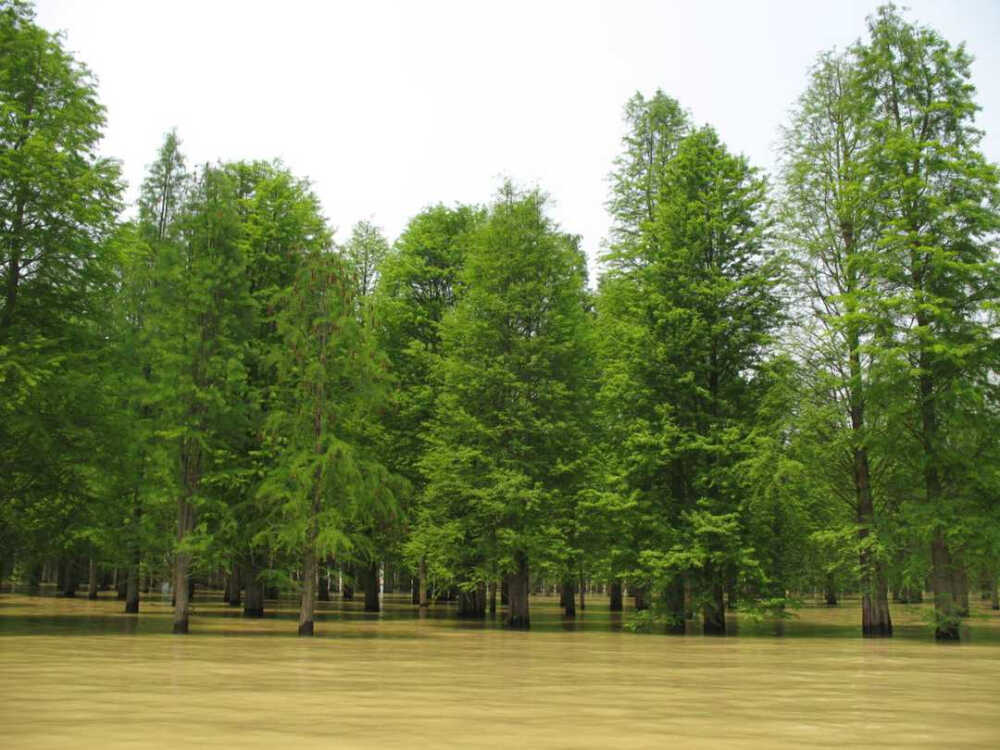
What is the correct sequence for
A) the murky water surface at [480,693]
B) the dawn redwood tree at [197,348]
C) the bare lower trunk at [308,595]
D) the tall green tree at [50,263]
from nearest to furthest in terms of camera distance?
the murky water surface at [480,693], the tall green tree at [50,263], the bare lower trunk at [308,595], the dawn redwood tree at [197,348]

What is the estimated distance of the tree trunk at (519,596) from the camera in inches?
1500

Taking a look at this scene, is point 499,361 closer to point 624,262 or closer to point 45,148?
point 624,262

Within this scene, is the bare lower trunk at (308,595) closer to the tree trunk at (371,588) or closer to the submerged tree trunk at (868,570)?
the submerged tree trunk at (868,570)

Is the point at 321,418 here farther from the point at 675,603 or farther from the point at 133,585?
the point at 133,585

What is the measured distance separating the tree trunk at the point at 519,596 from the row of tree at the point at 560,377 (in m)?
0.13

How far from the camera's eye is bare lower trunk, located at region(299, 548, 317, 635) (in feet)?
99.3

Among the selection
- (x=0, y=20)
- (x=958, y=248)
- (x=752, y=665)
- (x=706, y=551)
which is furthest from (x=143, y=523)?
(x=958, y=248)

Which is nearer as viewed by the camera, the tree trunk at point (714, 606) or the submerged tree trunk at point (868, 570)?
the submerged tree trunk at point (868, 570)

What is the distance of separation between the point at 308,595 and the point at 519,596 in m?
10.7

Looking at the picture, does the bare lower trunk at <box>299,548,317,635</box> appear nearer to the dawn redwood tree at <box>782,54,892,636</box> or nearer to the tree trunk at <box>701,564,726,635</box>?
the tree trunk at <box>701,564,726,635</box>

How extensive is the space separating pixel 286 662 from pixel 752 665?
408 inches

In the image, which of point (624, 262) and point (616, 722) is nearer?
point (616, 722)

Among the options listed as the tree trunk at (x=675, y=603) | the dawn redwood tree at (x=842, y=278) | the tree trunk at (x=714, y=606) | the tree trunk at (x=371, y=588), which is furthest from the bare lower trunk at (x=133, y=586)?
the dawn redwood tree at (x=842, y=278)

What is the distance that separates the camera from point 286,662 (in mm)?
19812
